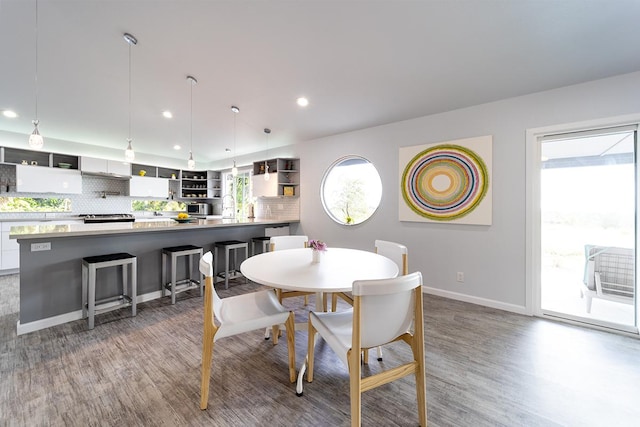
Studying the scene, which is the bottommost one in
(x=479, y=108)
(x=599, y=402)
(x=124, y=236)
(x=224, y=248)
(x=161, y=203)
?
(x=599, y=402)

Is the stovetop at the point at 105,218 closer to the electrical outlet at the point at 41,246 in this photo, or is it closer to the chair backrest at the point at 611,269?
the electrical outlet at the point at 41,246

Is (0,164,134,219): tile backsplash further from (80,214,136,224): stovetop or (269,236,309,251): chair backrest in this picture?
(269,236,309,251): chair backrest

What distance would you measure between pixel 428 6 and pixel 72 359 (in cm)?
396

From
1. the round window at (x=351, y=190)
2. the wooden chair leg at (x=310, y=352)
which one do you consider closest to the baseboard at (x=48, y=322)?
the wooden chair leg at (x=310, y=352)

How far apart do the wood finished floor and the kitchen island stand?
0.69 feet

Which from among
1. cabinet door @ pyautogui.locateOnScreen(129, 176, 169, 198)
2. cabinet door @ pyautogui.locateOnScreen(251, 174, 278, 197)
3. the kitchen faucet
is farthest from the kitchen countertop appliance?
cabinet door @ pyautogui.locateOnScreen(251, 174, 278, 197)

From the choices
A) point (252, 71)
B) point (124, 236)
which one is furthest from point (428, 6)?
point (124, 236)

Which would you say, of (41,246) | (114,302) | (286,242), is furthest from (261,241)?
(41,246)

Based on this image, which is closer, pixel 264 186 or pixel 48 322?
pixel 48 322

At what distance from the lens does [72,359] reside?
1.98 meters

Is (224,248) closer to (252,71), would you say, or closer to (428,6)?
(252,71)

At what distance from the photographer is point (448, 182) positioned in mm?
3277

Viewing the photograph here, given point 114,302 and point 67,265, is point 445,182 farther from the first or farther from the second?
point 67,265

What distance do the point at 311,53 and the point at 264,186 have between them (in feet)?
10.7
